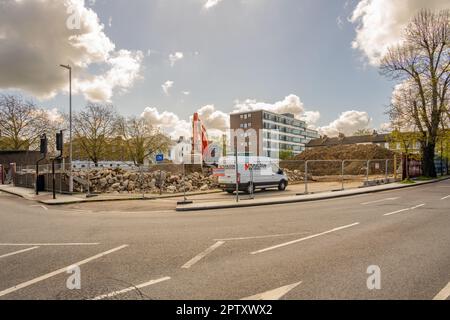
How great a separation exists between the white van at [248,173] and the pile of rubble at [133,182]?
4.14 meters

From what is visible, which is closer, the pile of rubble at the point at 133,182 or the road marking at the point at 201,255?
the road marking at the point at 201,255

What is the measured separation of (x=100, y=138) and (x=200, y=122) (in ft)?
76.9

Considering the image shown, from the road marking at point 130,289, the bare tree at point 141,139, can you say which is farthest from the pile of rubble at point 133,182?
the bare tree at point 141,139

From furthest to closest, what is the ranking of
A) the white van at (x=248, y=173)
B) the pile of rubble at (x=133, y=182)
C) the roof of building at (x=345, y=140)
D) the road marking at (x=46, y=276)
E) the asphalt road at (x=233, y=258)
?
the roof of building at (x=345, y=140), the pile of rubble at (x=133, y=182), the white van at (x=248, y=173), the road marking at (x=46, y=276), the asphalt road at (x=233, y=258)

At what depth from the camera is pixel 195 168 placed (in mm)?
31328

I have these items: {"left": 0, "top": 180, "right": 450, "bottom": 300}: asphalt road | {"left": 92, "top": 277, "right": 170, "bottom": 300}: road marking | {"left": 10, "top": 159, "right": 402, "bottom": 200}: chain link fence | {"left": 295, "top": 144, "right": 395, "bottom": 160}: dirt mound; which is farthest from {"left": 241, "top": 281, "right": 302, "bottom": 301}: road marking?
{"left": 295, "top": 144, "right": 395, "bottom": 160}: dirt mound

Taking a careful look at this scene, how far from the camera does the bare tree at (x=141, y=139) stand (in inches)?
2077

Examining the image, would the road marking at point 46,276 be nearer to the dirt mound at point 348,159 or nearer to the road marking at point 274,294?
the road marking at point 274,294

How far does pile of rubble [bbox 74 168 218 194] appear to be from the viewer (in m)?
21.3

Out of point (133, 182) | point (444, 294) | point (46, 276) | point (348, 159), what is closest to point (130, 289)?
point (46, 276)

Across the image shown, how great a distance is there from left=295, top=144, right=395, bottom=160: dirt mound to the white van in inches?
1223

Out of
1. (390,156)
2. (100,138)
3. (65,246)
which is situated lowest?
(65,246)
